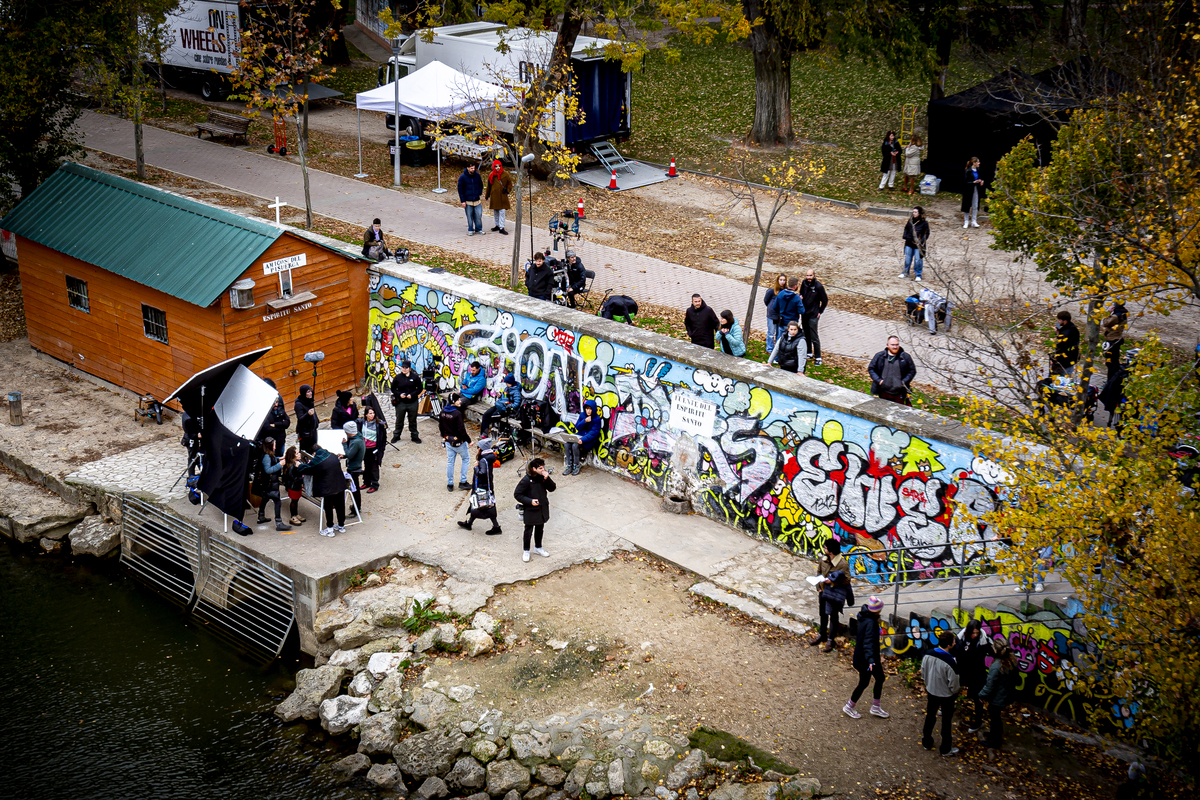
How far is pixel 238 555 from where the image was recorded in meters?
15.1

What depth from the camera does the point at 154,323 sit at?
19.2 metres

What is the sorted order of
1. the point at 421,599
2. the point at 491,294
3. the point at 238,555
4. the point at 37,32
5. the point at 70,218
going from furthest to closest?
the point at 37,32
the point at 70,218
the point at 491,294
the point at 238,555
the point at 421,599

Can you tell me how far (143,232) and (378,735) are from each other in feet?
37.5

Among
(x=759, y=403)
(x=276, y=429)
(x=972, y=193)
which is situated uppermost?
(x=972, y=193)

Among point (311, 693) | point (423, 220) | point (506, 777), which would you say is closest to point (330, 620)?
point (311, 693)

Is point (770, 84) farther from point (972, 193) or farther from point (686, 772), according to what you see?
point (686, 772)

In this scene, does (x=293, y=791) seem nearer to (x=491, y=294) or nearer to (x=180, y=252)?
(x=491, y=294)

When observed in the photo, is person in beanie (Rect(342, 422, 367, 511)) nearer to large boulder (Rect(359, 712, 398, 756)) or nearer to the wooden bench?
large boulder (Rect(359, 712, 398, 756))

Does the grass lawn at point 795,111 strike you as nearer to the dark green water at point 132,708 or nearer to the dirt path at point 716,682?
the dirt path at point 716,682

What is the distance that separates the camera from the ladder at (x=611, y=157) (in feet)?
96.9

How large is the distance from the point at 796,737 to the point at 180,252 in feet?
44.0

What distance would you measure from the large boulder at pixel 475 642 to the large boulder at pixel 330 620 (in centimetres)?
166

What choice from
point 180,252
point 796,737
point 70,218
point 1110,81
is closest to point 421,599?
point 796,737

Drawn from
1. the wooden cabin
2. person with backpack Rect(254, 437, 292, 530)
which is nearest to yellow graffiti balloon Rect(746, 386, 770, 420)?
person with backpack Rect(254, 437, 292, 530)
